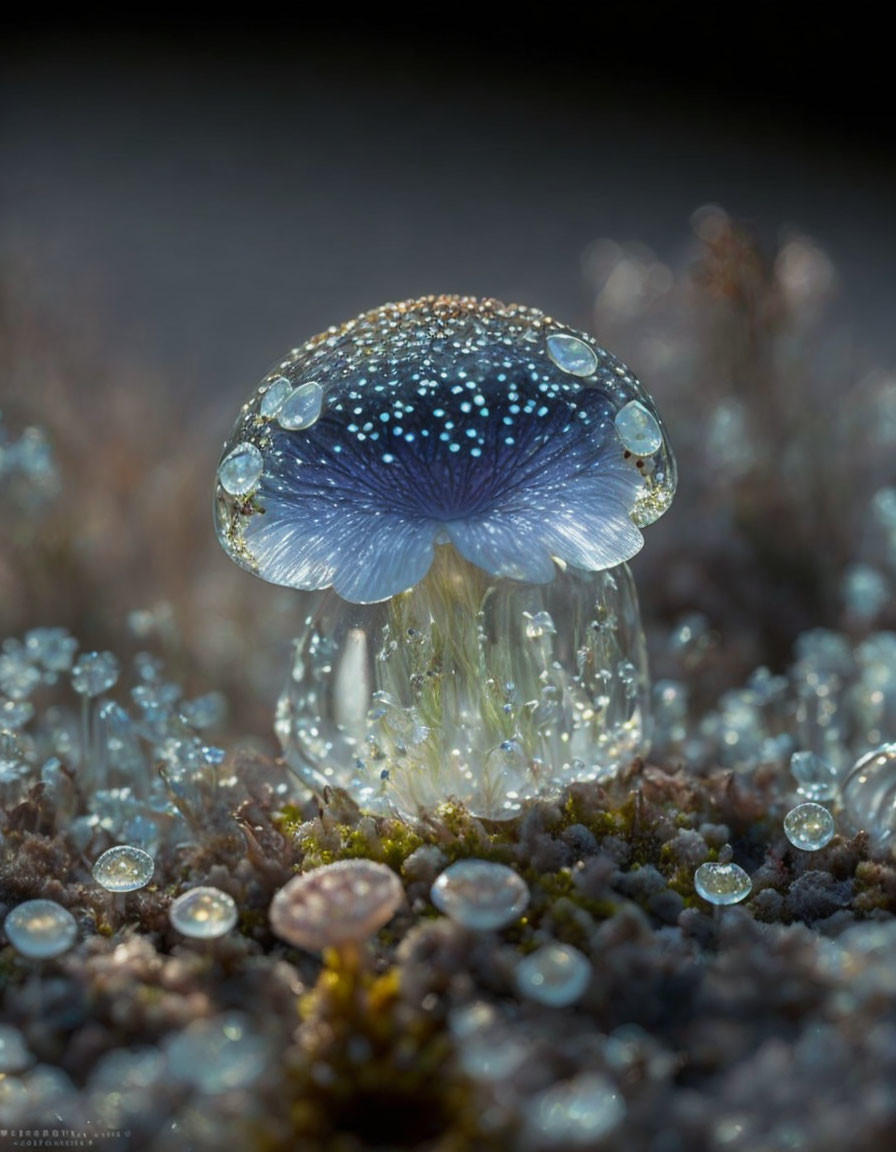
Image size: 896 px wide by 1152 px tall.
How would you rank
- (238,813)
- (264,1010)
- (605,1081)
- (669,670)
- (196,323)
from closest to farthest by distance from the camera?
(605,1081) → (264,1010) → (238,813) → (669,670) → (196,323)

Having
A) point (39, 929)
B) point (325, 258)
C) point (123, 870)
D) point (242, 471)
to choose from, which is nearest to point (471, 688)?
point (242, 471)

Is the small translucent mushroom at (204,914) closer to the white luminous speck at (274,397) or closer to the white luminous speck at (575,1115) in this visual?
the white luminous speck at (575,1115)

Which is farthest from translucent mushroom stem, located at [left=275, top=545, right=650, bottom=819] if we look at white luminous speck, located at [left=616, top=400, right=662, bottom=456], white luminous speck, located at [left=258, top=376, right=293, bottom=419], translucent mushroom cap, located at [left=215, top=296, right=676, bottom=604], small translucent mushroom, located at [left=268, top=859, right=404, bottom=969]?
small translucent mushroom, located at [left=268, top=859, right=404, bottom=969]

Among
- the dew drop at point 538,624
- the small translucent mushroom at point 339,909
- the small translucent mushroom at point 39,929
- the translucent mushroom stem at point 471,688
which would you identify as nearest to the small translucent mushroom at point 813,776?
the translucent mushroom stem at point 471,688

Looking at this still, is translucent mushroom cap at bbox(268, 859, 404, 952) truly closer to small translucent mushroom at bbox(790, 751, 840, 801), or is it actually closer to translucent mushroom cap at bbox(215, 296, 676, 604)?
translucent mushroom cap at bbox(215, 296, 676, 604)

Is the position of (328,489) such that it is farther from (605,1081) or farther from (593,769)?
(605,1081)

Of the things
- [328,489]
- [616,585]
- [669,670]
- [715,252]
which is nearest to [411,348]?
[328,489]

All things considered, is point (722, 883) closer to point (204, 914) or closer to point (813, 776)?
point (813, 776)
